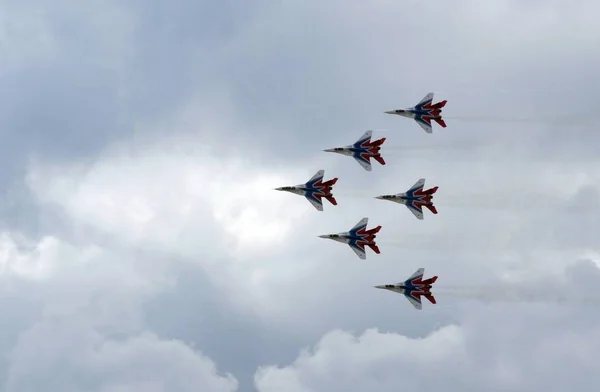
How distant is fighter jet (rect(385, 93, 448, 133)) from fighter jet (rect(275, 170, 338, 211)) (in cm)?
2226

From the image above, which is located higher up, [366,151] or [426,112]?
[426,112]

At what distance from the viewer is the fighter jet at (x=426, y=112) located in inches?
6491

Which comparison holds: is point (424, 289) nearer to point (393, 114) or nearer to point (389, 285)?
point (389, 285)

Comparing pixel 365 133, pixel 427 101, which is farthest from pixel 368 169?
pixel 427 101

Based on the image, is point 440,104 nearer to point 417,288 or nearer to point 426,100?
point 426,100

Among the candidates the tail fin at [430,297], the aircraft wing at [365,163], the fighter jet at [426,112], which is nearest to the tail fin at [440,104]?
the fighter jet at [426,112]

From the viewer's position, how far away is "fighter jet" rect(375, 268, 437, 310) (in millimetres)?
163375

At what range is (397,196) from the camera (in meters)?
168

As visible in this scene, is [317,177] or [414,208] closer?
[414,208]

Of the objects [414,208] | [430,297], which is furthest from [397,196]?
[430,297]

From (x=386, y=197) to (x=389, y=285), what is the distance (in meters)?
19.2

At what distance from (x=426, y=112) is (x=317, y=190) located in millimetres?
28483

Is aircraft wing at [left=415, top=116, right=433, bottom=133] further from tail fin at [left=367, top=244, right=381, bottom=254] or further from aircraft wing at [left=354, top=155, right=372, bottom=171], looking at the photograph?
tail fin at [left=367, top=244, right=381, bottom=254]

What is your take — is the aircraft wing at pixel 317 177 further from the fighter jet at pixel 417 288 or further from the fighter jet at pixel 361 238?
the fighter jet at pixel 417 288
